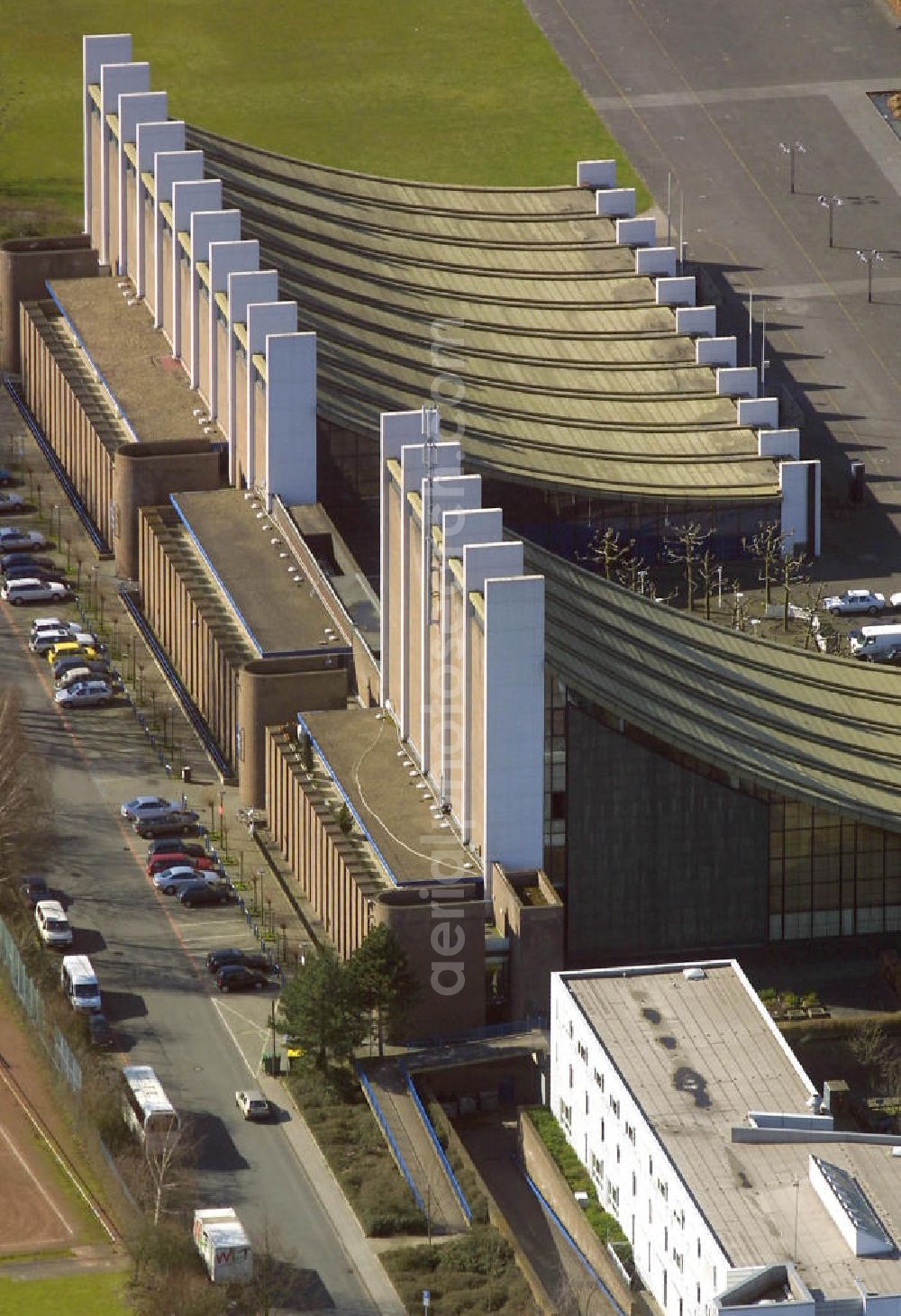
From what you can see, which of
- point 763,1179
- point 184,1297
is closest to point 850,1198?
point 763,1179

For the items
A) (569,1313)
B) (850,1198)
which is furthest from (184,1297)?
(850,1198)

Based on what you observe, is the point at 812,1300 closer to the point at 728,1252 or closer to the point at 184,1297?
the point at 728,1252

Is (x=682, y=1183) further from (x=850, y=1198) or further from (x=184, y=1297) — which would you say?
(x=184, y=1297)

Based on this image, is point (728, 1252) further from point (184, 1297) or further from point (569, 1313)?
point (184, 1297)

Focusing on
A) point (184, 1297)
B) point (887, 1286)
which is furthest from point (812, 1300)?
point (184, 1297)

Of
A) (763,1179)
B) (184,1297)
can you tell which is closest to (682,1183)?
(763,1179)

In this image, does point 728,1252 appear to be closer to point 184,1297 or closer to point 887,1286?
point 887,1286
